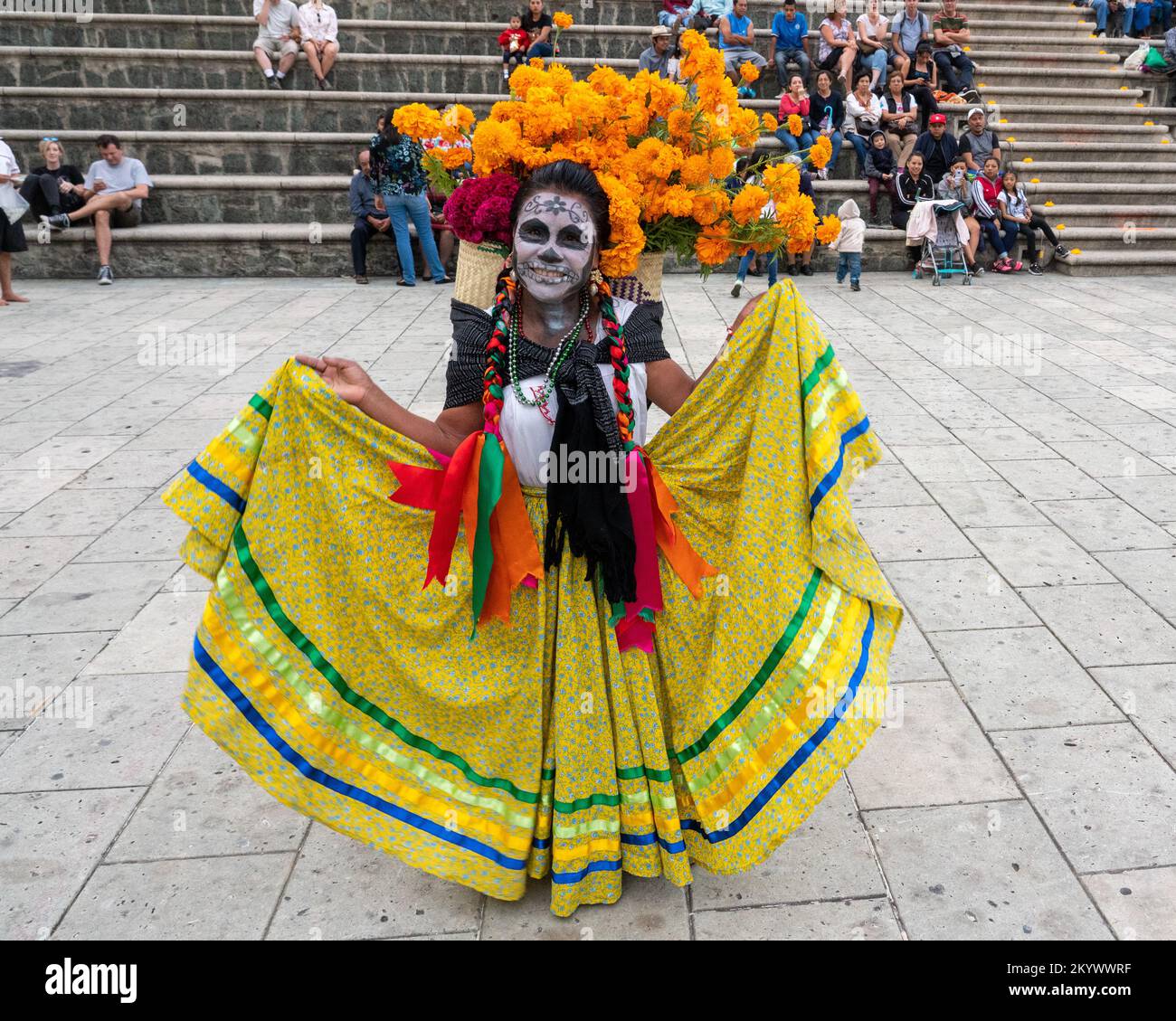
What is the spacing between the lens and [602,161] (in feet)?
8.39

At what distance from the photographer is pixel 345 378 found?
8.52 ft

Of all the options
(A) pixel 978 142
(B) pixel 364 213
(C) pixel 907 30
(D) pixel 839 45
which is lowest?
(B) pixel 364 213

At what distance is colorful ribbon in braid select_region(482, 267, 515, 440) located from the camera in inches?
99.2

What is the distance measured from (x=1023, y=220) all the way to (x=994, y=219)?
0.37m

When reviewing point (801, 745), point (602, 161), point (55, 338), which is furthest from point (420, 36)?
point (801, 745)

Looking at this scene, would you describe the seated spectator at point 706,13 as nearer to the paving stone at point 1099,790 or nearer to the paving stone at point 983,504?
the paving stone at point 983,504

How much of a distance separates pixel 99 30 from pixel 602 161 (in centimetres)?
1481

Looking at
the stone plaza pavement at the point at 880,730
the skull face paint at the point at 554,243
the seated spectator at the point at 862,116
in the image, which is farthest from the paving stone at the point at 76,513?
the seated spectator at the point at 862,116

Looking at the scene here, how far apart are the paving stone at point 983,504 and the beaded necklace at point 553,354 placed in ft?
9.85

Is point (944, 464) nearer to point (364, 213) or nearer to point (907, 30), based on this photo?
point (364, 213)

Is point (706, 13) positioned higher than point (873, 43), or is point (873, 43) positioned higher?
point (706, 13)

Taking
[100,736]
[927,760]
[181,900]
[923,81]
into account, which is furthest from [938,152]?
[181,900]

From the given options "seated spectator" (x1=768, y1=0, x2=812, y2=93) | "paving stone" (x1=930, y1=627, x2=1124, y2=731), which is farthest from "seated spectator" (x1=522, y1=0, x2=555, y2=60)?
"paving stone" (x1=930, y1=627, x2=1124, y2=731)
